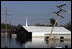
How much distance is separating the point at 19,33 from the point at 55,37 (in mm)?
22218

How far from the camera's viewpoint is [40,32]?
64.1m

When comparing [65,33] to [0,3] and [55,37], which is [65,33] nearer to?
[55,37]

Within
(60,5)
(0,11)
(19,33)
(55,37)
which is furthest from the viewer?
(19,33)

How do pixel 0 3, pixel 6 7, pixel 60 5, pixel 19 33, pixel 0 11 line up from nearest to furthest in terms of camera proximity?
pixel 60 5 → pixel 0 3 → pixel 6 7 → pixel 0 11 → pixel 19 33

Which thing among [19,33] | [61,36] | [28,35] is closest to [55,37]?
[61,36]

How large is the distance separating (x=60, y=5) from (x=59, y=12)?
625 mm

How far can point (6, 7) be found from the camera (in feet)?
143

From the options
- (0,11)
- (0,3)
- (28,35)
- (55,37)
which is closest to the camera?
(0,3)

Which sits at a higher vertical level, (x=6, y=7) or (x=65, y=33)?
(x=6, y=7)

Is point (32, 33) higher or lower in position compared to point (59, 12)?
lower

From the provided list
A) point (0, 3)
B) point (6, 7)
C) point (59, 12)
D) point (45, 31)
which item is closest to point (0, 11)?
point (6, 7)

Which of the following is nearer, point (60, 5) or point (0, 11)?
point (60, 5)

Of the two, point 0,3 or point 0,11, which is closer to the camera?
point 0,3

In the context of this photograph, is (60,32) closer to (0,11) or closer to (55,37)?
(55,37)
